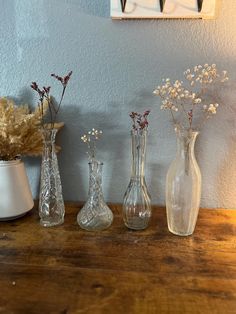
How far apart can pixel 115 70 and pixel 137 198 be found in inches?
17.5

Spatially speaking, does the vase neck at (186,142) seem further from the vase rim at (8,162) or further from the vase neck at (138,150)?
the vase rim at (8,162)

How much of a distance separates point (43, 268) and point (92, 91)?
0.62m

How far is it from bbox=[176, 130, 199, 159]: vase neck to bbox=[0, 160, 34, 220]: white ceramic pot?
1.67ft

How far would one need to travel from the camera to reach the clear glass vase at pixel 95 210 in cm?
92

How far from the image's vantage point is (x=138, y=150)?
915 millimetres

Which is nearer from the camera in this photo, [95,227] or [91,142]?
[95,227]

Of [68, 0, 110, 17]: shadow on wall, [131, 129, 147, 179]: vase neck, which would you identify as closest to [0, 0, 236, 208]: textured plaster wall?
[68, 0, 110, 17]: shadow on wall

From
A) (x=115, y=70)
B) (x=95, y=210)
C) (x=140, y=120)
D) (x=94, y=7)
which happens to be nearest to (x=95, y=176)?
(x=95, y=210)

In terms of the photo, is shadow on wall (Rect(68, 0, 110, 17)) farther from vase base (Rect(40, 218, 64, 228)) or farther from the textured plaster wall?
vase base (Rect(40, 218, 64, 228))

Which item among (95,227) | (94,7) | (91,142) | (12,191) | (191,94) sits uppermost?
(94,7)

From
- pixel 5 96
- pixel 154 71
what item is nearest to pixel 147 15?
pixel 154 71

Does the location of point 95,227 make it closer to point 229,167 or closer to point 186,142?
point 186,142

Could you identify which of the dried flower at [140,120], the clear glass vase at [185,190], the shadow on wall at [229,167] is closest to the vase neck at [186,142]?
the clear glass vase at [185,190]

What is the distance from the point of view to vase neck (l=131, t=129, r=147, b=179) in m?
0.90
